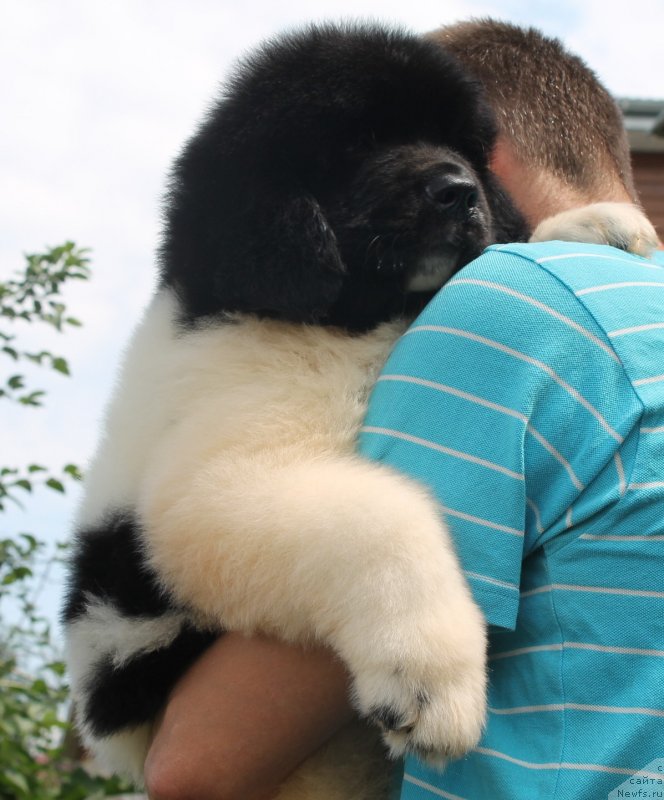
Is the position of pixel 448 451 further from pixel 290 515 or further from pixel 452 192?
pixel 452 192

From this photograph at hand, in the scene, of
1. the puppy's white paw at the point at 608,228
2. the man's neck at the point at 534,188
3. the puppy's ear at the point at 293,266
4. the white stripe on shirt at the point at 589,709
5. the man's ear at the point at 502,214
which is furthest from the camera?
the man's neck at the point at 534,188

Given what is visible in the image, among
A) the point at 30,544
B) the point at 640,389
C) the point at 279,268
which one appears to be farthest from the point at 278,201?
the point at 30,544

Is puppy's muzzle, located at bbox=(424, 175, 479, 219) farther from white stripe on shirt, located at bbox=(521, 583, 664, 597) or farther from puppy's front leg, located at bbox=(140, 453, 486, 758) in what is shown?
white stripe on shirt, located at bbox=(521, 583, 664, 597)

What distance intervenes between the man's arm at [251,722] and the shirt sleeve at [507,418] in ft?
1.18

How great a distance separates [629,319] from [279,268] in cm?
76

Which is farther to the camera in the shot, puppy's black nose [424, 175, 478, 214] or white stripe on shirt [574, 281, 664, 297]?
puppy's black nose [424, 175, 478, 214]

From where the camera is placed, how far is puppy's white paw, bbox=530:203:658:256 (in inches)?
90.4

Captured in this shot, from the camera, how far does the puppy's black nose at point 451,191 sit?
210cm

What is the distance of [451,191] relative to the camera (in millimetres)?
2100

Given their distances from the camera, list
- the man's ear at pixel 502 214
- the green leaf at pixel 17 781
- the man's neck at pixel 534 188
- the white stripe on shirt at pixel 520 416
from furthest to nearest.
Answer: the green leaf at pixel 17 781
the man's neck at pixel 534 188
the man's ear at pixel 502 214
the white stripe on shirt at pixel 520 416

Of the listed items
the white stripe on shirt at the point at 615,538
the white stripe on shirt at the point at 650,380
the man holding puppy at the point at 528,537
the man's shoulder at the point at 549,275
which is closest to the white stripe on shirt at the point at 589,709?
the man holding puppy at the point at 528,537

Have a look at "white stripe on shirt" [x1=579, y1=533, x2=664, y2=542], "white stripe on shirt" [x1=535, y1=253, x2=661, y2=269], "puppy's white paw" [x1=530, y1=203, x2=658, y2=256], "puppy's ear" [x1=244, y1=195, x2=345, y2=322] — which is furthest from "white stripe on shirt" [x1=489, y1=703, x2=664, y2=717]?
"puppy's white paw" [x1=530, y1=203, x2=658, y2=256]

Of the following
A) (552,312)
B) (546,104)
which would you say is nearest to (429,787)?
(552,312)

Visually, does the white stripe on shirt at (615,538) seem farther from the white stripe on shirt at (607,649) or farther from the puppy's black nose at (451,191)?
the puppy's black nose at (451,191)
